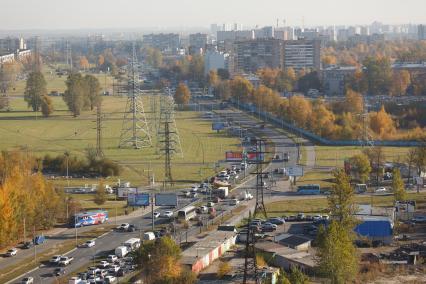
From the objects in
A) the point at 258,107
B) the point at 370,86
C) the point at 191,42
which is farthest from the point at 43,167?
the point at 191,42

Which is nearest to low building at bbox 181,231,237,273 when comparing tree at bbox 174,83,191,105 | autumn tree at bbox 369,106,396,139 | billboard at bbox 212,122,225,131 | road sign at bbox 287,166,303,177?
road sign at bbox 287,166,303,177

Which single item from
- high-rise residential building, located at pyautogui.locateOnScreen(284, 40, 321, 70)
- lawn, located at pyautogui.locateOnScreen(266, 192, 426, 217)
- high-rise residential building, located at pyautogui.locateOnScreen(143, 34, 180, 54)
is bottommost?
lawn, located at pyautogui.locateOnScreen(266, 192, 426, 217)

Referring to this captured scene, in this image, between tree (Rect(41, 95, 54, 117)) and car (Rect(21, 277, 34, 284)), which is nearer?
car (Rect(21, 277, 34, 284))

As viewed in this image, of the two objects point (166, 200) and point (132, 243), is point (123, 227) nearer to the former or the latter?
point (132, 243)

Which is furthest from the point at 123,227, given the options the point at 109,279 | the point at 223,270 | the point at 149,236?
the point at 223,270

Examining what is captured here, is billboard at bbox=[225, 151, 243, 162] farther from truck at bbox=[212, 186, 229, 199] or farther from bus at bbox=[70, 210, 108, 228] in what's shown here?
bus at bbox=[70, 210, 108, 228]

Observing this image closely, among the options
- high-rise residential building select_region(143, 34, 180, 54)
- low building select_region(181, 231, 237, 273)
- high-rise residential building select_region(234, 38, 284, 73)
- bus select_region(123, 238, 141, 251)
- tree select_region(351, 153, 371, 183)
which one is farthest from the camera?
high-rise residential building select_region(143, 34, 180, 54)

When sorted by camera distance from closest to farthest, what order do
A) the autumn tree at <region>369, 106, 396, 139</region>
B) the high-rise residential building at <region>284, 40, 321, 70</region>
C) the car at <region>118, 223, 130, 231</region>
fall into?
the car at <region>118, 223, 130, 231</region>
the autumn tree at <region>369, 106, 396, 139</region>
the high-rise residential building at <region>284, 40, 321, 70</region>
